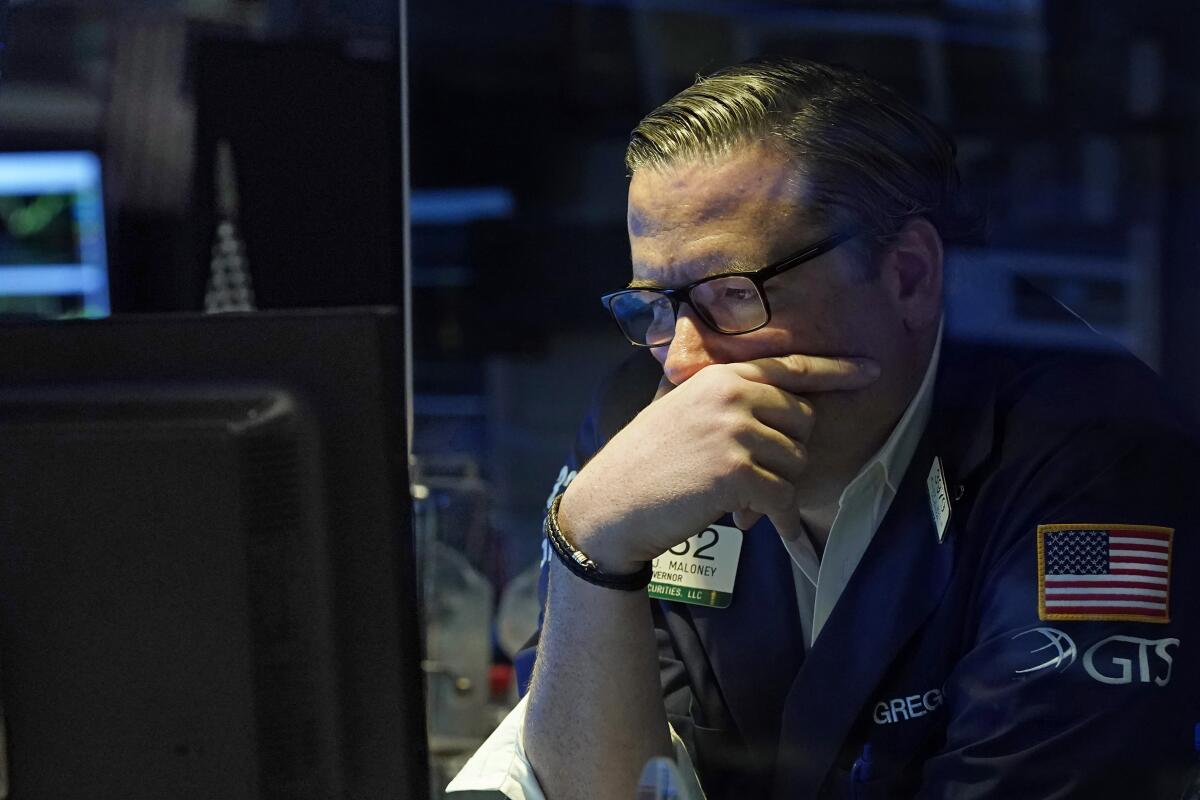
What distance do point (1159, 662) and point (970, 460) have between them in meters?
0.25

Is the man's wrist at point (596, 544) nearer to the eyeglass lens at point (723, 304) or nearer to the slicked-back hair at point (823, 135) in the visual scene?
the eyeglass lens at point (723, 304)

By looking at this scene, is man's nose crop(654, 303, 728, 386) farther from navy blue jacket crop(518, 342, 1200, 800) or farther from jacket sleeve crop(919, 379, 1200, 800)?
jacket sleeve crop(919, 379, 1200, 800)

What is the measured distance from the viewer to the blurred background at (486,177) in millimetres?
1598

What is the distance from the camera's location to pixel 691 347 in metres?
1.14

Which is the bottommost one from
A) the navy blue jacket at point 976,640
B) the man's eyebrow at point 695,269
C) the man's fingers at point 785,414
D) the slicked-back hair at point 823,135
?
the navy blue jacket at point 976,640

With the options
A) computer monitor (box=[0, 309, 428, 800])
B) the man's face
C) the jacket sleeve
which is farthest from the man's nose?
computer monitor (box=[0, 309, 428, 800])

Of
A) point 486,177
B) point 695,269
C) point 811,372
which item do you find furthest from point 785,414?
point 486,177

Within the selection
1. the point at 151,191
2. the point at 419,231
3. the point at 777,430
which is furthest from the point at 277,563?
the point at 419,231

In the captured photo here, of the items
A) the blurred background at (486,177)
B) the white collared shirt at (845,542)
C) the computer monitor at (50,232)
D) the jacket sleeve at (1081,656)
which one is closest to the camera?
the jacket sleeve at (1081,656)

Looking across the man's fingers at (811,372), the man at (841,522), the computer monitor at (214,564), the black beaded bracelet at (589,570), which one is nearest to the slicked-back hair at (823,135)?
the man at (841,522)

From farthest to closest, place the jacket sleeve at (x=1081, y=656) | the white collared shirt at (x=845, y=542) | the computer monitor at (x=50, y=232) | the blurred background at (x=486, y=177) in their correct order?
1. the computer monitor at (x=50, y=232)
2. the blurred background at (x=486, y=177)
3. the white collared shirt at (x=845, y=542)
4. the jacket sleeve at (x=1081, y=656)

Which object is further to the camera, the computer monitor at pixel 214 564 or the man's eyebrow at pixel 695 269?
the man's eyebrow at pixel 695 269

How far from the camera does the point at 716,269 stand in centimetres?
112

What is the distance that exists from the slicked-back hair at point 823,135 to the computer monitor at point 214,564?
0.51 m
